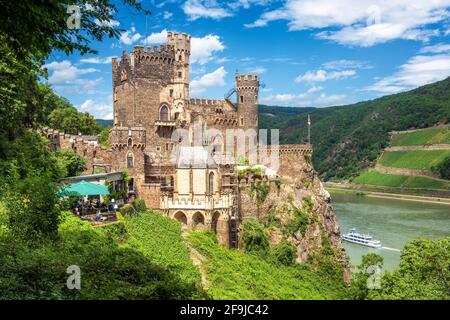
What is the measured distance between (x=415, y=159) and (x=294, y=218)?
9811cm

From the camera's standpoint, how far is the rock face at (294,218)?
41.3m

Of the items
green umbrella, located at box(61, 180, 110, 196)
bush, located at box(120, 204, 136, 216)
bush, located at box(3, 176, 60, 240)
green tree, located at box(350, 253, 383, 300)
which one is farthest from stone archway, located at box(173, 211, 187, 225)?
bush, located at box(3, 176, 60, 240)

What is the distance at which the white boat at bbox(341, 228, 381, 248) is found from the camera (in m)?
58.2

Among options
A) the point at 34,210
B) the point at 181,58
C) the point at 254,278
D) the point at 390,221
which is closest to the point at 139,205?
the point at 254,278

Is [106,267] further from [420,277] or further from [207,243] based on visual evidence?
[420,277]

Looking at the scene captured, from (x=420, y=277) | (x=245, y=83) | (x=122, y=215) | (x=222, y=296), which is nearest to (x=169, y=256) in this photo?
(x=222, y=296)

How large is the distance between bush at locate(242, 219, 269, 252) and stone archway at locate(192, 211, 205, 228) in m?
5.63

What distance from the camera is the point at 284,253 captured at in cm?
3925

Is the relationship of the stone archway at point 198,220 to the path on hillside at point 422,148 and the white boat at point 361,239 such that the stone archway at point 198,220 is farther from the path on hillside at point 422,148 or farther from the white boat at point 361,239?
the path on hillside at point 422,148

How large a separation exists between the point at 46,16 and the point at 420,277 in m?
26.1

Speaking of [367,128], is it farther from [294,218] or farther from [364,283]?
[364,283]

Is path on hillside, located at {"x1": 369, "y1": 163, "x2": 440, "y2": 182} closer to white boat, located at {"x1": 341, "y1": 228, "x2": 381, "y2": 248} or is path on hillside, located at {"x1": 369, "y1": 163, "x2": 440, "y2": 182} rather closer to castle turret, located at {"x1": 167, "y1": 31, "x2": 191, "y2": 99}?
white boat, located at {"x1": 341, "y1": 228, "x2": 381, "y2": 248}

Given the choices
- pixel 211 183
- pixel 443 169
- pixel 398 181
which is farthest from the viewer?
pixel 398 181

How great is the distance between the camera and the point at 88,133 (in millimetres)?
53812
